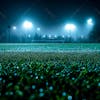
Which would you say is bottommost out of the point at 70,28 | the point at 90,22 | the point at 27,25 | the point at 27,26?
the point at 70,28

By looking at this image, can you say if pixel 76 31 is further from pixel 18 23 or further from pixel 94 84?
pixel 94 84

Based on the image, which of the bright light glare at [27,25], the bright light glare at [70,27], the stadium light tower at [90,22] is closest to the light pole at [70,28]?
the bright light glare at [70,27]

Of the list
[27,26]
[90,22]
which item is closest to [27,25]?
[27,26]

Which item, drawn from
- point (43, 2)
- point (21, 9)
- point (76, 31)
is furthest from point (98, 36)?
point (21, 9)

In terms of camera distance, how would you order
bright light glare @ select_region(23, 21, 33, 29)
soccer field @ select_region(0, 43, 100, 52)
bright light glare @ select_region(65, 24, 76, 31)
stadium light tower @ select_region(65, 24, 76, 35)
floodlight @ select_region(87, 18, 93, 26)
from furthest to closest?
bright light glare @ select_region(23, 21, 33, 29) < bright light glare @ select_region(65, 24, 76, 31) < stadium light tower @ select_region(65, 24, 76, 35) < floodlight @ select_region(87, 18, 93, 26) < soccer field @ select_region(0, 43, 100, 52)

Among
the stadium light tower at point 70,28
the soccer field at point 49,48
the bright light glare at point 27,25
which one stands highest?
the bright light glare at point 27,25

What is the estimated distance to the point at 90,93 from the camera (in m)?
3.57

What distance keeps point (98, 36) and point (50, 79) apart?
99.0 ft

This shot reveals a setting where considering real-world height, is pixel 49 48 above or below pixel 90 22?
below

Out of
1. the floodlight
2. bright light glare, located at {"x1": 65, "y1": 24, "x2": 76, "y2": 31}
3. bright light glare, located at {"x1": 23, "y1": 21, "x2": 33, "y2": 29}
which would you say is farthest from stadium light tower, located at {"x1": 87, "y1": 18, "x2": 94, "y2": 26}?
bright light glare, located at {"x1": 23, "y1": 21, "x2": 33, "y2": 29}

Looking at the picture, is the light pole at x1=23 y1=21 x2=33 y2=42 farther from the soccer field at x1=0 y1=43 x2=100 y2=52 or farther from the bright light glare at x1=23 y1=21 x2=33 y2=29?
the soccer field at x1=0 y1=43 x2=100 y2=52

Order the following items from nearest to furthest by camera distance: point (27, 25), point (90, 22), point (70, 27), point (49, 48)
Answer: point (49, 48), point (90, 22), point (70, 27), point (27, 25)

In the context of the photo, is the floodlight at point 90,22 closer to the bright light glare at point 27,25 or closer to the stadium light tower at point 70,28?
the stadium light tower at point 70,28

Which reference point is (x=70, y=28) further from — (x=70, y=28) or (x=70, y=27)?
(x=70, y=27)
